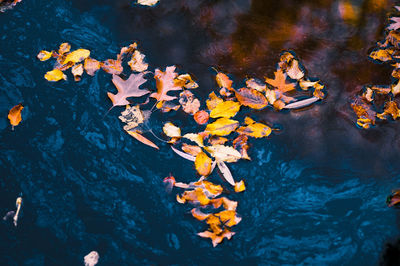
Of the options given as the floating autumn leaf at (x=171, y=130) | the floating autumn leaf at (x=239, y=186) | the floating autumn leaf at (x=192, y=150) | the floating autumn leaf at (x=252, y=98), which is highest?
the floating autumn leaf at (x=252, y=98)

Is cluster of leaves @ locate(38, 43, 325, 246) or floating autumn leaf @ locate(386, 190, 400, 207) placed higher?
cluster of leaves @ locate(38, 43, 325, 246)

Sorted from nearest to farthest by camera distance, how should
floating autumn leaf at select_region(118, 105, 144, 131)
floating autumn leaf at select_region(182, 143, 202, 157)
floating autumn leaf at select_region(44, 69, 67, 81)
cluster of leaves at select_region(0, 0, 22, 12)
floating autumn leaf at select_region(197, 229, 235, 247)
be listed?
floating autumn leaf at select_region(197, 229, 235, 247)
floating autumn leaf at select_region(182, 143, 202, 157)
floating autumn leaf at select_region(118, 105, 144, 131)
floating autumn leaf at select_region(44, 69, 67, 81)
cluster of leaves at select_region(0, 0, 22, 12)

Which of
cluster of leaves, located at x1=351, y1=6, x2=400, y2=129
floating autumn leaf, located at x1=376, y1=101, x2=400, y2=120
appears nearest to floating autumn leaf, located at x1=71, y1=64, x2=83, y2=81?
cluster of leaves, located at x1=351, y1=6, x2=400, y2=129

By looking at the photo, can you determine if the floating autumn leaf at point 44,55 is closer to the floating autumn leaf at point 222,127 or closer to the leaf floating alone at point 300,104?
the floating autumn leaf at point 222,127

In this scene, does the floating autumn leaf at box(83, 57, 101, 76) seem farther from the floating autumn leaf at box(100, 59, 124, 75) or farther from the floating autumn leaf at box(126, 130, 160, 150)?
the floating autumn leaf at box(126, 130, 160, 150)

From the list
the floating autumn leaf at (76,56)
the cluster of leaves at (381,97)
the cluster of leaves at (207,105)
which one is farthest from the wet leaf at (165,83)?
the cluster of leaves at (381,97)

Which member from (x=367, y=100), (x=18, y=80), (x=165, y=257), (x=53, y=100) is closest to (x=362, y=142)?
(x=367, y=100)

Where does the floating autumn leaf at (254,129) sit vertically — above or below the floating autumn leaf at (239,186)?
above
